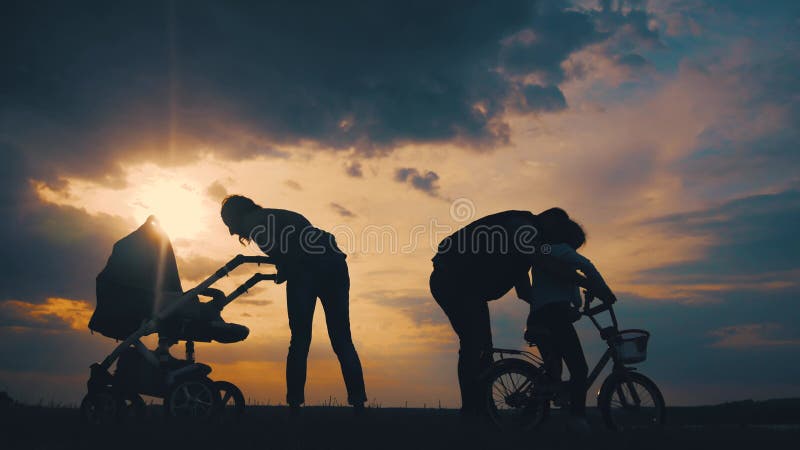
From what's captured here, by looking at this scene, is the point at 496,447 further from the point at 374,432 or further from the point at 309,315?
the point at 309,315

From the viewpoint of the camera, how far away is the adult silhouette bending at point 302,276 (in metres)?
7.70

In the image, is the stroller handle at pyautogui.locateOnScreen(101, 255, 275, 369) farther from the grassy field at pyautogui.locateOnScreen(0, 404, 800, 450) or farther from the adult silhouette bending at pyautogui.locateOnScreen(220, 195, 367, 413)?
the grassy field at pyautogui.locateOnScreen(0, 404, 800, 450)

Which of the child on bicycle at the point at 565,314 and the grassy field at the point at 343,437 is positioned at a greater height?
the child on bicycle at the point at 565,314

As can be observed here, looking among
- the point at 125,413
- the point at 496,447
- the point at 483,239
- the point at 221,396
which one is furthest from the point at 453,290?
the point at 125,413

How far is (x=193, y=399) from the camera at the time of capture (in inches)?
308

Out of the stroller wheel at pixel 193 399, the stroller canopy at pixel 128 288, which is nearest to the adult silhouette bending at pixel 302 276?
the stroller wheel at pixel 193 399

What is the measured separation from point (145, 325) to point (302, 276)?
1.97 metres

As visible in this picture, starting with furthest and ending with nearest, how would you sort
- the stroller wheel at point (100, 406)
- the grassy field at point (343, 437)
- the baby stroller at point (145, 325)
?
the stroller wheel at point (100, 406) < the baby stroller at point (145, 325) < the grassy field at point (343, 437)

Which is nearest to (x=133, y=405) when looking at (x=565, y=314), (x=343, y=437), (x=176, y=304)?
(x=176, y=304)

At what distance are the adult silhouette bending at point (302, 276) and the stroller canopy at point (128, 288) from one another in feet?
3.67

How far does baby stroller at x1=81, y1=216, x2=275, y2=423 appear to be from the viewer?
26.5 feet

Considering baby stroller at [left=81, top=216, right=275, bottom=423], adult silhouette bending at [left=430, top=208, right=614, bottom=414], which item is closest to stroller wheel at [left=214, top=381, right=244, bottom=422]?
baby stroller at [left=81, top=216, right=275, bottom=423]

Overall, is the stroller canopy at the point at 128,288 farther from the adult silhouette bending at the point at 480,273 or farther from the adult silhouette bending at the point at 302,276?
the adult silhouette bending at the point at 480,273

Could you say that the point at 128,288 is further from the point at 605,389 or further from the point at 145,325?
the point at 605,389
